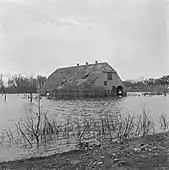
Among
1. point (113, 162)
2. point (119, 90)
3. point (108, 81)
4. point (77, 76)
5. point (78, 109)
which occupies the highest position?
point (77, 76)

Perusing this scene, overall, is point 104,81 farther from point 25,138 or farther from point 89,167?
point 89,167

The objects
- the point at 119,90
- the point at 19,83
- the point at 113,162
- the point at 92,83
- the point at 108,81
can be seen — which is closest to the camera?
the point at 113,162

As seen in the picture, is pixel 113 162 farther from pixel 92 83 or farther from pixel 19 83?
pixel 19 83

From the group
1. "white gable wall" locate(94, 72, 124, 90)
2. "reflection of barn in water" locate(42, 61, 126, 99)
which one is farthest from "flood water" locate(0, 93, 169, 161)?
"white gable wall" locate(94, 72, 124, 90)

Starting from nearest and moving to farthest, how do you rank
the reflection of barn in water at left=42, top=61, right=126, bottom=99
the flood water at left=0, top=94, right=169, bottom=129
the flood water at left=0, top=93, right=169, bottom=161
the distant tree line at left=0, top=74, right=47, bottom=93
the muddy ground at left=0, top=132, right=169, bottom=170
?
the muddy ground at left=0, top=132, right=169, bottom=170, the flood water at left=0, top=93, right=169, bottom=161, the flood water at left=0, top=94, right=169, bottom=129, the reflection of barn in water at left=42, top=61, right=126, bottom=99, the distant tree line at left=0, top=74, right=47, bottom=93

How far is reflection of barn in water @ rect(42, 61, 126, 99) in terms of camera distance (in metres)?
56.2

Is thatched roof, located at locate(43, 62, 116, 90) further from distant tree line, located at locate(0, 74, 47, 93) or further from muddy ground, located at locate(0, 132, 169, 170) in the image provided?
muddy ground, located at locate(0, 132, 169, 170)

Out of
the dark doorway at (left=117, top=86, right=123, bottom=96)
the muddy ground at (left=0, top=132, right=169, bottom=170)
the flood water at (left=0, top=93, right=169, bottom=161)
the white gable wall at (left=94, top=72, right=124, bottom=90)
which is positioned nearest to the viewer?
the muddy ground at (left=0, top=132, right=169, bottom=170)

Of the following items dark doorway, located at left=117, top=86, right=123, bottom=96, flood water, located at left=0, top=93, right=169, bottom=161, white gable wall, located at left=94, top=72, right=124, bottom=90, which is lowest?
flood water, located at left=0, top=93, right=169, bottom=161

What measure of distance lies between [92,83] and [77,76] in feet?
24.5

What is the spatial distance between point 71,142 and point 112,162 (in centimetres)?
469

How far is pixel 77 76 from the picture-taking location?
63500mm

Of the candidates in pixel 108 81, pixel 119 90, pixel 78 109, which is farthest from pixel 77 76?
pixel 78 109

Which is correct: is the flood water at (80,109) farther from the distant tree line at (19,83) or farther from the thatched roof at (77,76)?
the distant tree line at (19,83)
